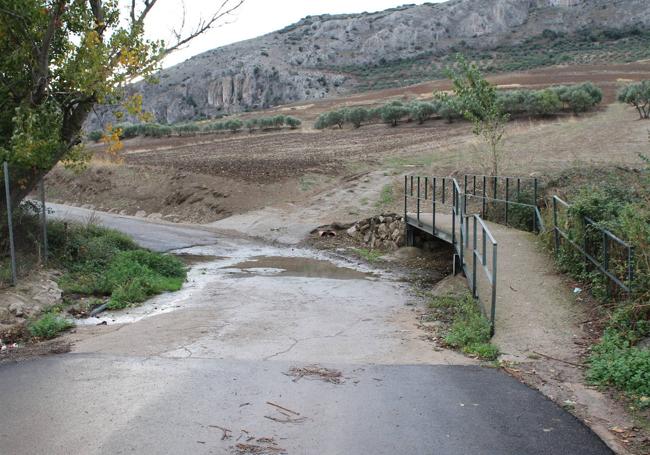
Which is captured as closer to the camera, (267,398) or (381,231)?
(267,398)

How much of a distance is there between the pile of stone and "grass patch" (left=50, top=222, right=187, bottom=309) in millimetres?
6476

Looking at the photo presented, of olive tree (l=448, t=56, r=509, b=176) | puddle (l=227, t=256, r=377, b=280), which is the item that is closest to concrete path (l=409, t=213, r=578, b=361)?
puddle (l=227, t=256, r=377, b=280)

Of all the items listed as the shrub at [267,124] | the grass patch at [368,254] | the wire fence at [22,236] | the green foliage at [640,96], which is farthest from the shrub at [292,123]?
the wire fence at [22,236]

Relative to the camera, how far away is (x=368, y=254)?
61.1ft

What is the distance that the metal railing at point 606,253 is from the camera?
814 centimetres

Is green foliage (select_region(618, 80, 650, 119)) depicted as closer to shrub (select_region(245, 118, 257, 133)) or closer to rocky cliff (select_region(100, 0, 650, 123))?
shrub (select_region(245, 118, 257, 133))

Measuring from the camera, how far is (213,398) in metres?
6.33

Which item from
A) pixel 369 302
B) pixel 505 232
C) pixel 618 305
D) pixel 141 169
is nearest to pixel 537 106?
pixel 141 169

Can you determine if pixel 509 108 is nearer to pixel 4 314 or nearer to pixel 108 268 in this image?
pixel 108 268

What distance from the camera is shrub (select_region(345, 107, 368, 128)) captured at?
53.8 metres

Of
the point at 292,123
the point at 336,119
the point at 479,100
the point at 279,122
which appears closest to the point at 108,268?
the point at 479,100

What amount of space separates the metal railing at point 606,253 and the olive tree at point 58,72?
8.13 m

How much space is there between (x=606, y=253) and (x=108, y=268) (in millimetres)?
10015

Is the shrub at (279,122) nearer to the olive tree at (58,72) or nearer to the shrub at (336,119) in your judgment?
the shrub at (336,119)
